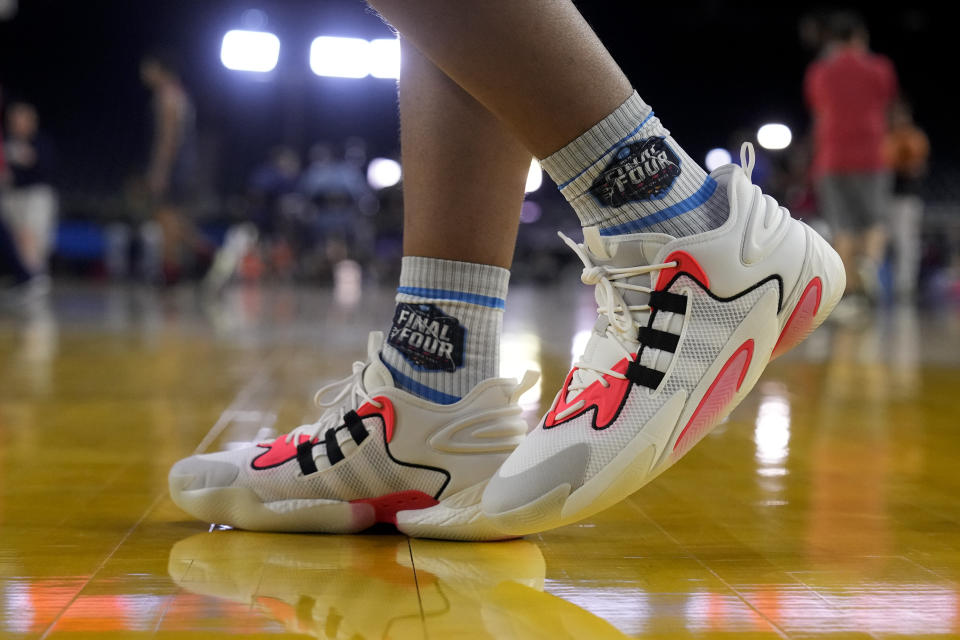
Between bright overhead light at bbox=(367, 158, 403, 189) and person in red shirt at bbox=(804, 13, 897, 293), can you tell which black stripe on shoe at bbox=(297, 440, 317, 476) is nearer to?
person in red shirt at bbox=(804, 13, 897, 293)

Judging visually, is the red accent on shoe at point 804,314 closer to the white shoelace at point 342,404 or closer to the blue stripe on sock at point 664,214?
the blue stripe on sock at point 664,214

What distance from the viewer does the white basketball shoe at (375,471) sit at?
32.1 inches

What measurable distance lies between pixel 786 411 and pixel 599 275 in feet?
2.95

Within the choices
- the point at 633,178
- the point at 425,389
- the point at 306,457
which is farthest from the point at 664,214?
the point at 306,457

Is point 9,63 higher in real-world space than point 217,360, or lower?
higher

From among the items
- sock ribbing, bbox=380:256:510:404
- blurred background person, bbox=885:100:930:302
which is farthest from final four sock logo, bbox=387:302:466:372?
blurred background person, bbox=885:100:930:302

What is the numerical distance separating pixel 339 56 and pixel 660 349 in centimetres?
1344

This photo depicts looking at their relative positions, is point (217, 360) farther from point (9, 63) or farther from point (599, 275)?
point (9, 63)

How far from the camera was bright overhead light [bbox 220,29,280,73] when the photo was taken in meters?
A: 13.0

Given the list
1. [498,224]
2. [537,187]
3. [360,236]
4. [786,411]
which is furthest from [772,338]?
[537,187]

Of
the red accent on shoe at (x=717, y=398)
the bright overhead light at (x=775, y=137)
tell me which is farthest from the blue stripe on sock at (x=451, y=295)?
the bright overhead light at (x=775, y=137)

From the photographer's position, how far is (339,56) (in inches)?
531

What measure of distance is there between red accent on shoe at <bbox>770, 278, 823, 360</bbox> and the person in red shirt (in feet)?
12.3

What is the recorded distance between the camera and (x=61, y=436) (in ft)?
4.18
